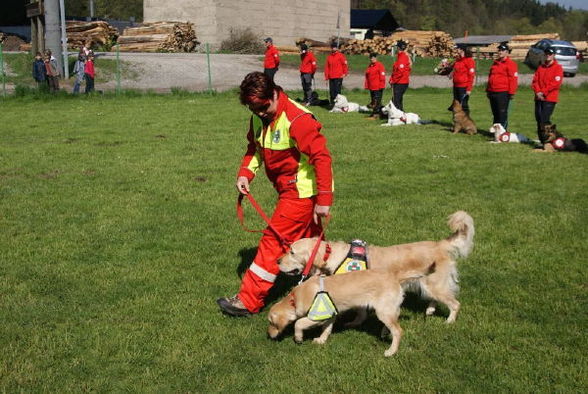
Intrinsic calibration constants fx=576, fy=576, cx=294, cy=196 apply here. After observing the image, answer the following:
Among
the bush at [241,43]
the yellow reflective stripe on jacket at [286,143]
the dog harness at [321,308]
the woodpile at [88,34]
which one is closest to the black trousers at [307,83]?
the yellow reflective stripe on jacket at [286,143]

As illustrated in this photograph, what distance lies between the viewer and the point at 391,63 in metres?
38.2

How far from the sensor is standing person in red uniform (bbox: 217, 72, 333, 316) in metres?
4.91

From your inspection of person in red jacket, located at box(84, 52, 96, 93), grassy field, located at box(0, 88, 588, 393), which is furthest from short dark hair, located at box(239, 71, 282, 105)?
person in red jacket, located at box(84, 52, 96, 93)

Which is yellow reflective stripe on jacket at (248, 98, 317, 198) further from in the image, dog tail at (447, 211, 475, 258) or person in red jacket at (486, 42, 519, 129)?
person in red jacket at (486, 42, 519, 129)

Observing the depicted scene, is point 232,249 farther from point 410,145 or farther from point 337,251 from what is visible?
point 410,145

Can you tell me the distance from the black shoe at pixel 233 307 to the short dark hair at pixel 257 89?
71.3 inches

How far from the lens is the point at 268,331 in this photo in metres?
4.89

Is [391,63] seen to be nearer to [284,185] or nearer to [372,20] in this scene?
[372,20]

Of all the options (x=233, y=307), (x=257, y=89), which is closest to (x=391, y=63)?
(x=257, y=89)

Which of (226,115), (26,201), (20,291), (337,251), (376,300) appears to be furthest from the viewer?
(226,115)

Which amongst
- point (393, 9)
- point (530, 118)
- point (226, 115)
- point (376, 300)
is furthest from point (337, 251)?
point (393, 9)

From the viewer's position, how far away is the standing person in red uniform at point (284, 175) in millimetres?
4910

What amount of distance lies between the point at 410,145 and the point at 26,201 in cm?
840

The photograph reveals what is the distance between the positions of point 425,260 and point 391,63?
1368 inches
